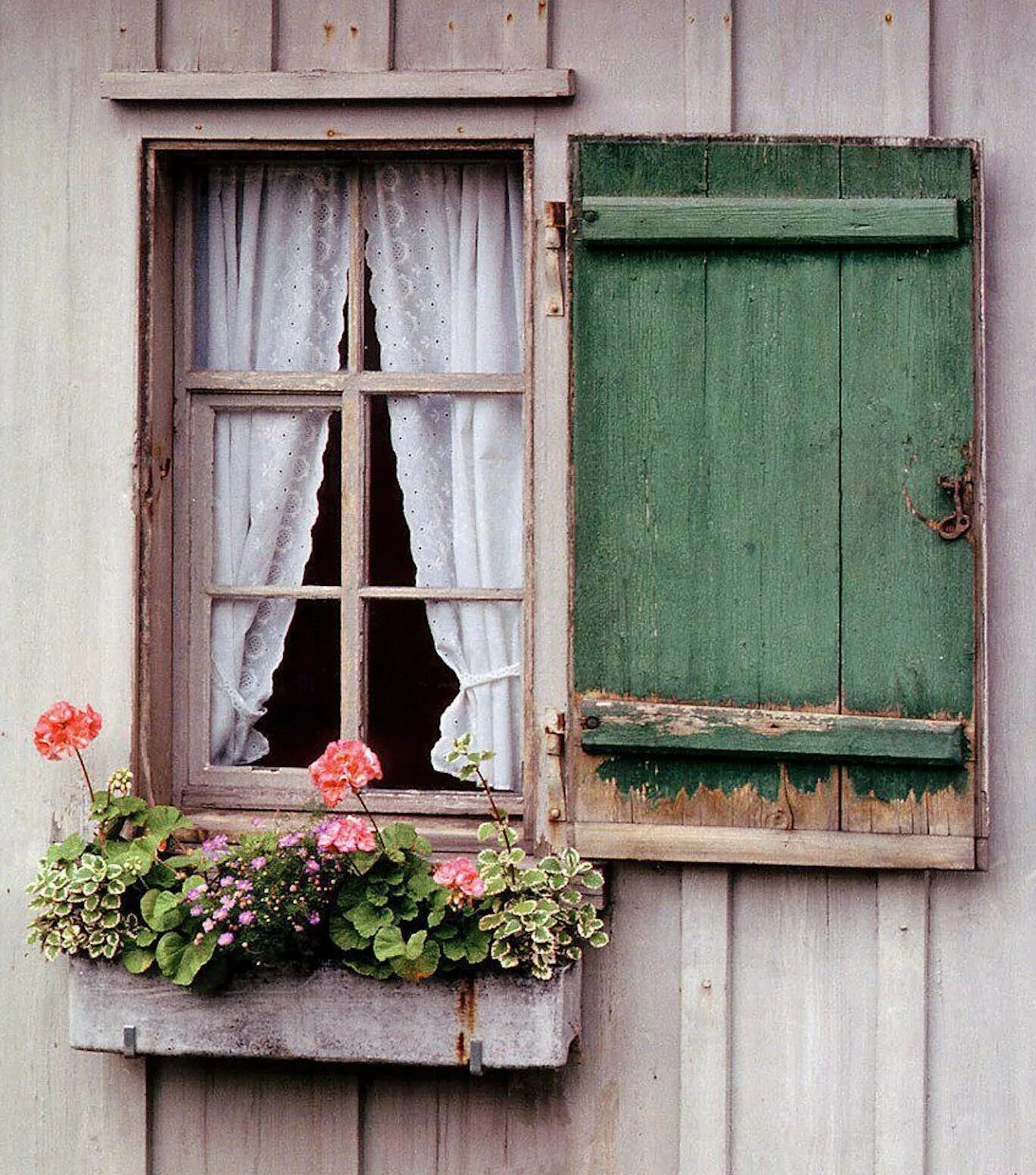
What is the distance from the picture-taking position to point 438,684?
335 cm

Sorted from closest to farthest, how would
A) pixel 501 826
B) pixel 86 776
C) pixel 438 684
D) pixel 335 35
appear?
pixel 501 826, pixel 86 776, pixel 335 35, pixel 438 684

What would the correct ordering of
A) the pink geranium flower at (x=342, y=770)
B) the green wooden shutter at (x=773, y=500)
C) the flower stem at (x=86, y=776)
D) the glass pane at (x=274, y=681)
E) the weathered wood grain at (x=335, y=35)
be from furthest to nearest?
the glass pane at (x=274, y=681)
the weathered wood grain at (x=335, y=35)
the flower stem at (x=86, y=776)
the green wooden shutter at (x=773, y=500)
the pink geranium flower at (x=342, y=770)

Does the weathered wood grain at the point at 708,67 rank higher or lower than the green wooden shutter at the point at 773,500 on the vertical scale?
higher

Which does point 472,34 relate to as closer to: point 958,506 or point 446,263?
point 446,263

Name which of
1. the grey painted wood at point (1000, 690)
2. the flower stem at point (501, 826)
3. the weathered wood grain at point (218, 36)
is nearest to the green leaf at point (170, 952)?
the flower stem at point (501, 826)

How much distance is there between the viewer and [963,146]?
3008 millimetres

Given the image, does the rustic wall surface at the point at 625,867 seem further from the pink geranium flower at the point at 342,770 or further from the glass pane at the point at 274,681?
the pink geranium flower at the point at 342,770

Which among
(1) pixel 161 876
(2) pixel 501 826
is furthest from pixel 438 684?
(1) pixel 161 876

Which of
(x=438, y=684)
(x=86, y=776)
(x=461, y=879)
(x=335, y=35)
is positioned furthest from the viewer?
(x=438, y=684)

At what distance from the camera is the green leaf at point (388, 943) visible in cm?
291

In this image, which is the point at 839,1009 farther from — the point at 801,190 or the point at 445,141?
the point at 445,141

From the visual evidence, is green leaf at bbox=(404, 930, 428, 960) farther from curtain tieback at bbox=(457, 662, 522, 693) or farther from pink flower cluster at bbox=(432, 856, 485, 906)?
curtain tieback at bbox=(457, 662, 522, 693)

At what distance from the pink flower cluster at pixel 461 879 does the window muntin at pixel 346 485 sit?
0.40 metres

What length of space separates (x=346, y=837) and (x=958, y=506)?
1309mm
